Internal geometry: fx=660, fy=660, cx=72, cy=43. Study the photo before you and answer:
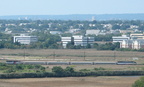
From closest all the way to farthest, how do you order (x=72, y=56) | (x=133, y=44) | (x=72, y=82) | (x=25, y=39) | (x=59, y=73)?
(x=72, y=82) < (x=59, y=73) < (x=72, y=56) < (x=133, y=44) < (x=25, y=39)

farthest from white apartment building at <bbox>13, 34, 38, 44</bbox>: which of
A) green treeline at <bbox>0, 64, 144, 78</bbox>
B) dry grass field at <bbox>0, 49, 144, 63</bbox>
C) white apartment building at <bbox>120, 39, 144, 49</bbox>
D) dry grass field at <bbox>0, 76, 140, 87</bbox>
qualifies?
dry grass field at <bbox>0, 76, 140, 87</bbox>

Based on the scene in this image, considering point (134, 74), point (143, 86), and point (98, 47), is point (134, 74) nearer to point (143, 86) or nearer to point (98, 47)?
point (143, 86)

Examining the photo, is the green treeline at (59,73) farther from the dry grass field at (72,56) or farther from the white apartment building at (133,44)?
the white apartment building at (133,44)

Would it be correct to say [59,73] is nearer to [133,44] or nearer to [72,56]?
[72,56]

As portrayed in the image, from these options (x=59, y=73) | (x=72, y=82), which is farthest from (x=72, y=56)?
(x=72, y=82)

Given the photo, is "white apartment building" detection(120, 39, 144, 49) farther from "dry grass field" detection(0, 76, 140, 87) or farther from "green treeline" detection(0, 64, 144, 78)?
"dry grass field" detection(0, 76, 140, 87)

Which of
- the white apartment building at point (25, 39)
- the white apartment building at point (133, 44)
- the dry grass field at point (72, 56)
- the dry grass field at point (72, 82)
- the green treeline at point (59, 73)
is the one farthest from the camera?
the white apartment building at point (25, 39)

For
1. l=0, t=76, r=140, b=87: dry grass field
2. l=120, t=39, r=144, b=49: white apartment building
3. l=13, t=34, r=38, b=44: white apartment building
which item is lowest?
l=0, t=76, r=140, b=87: dry grass field

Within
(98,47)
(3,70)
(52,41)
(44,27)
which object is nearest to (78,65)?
(3,70)

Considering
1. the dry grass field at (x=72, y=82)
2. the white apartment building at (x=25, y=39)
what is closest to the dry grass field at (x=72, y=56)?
the dry grass field at (x=72, y=82)
